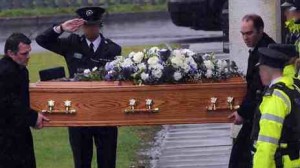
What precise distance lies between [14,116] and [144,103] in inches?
41.6

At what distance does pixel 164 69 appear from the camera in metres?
8.49

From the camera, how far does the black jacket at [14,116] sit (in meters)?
8.34

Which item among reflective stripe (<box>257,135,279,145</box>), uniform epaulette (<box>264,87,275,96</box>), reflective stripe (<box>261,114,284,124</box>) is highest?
uniform epaulette (<box>264,87,275,96</box>)

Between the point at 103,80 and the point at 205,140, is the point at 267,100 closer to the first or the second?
the point at 103,80

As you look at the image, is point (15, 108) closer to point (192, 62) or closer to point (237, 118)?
point (192, 62)

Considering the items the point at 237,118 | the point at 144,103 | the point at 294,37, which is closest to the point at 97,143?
the point at 144,103

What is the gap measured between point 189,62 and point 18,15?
62.9ft

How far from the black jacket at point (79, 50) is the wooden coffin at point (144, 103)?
93cm

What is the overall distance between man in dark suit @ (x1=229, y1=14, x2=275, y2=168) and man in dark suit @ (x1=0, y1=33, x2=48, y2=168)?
64.6 inches

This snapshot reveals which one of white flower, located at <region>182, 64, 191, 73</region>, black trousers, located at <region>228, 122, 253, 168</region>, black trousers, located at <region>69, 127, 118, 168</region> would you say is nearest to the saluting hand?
black trousers, located at <region>69, 127, 118, 168</region>

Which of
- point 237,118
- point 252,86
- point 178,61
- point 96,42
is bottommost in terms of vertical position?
point 237,118

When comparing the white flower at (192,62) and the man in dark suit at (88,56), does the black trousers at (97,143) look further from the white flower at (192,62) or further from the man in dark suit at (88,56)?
the white flower at (192,62)

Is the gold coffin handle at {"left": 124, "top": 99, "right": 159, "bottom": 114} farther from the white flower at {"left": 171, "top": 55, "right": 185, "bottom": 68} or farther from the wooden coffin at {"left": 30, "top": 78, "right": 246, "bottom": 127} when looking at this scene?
the white flower at {"left": 171, "top": 55, "right": 185, "bottom": 68}

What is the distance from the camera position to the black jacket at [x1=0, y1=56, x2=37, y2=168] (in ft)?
27.3
